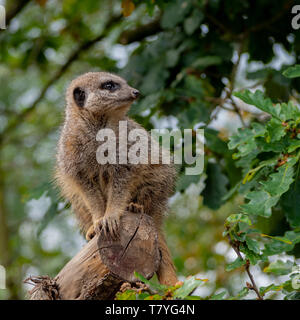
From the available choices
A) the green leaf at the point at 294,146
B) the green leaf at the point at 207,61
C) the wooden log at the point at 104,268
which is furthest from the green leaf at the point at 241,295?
the green leaf at the point at 207,61

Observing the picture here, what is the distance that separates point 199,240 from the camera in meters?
10.1

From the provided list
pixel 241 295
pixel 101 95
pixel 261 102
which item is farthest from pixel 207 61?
pixel 241 295

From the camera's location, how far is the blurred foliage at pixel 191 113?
376 centimetres

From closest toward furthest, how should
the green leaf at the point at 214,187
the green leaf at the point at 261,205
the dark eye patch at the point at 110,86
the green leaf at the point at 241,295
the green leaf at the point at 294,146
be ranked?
the green leaf at the point at 241,295 < the green leaf at the point at 261,205 < the green leaf at the point at 294,146 < the dark eye patch at the point at 110,86 < the green leaf at the point at 214,187

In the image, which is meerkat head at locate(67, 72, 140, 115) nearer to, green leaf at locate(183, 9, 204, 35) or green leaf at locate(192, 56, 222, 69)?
green leaf at locate(192, 56, 222, 69)

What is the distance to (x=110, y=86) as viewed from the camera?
5195mm

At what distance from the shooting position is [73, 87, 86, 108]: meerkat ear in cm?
521

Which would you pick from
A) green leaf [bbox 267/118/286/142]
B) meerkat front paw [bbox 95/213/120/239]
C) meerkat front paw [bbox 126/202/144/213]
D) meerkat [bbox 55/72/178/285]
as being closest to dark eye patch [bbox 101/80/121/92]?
meerkat [bbox 55/72/178/285]

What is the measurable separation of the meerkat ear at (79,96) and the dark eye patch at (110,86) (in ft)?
0.75

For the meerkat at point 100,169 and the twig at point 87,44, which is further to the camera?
the twig at point 87,44

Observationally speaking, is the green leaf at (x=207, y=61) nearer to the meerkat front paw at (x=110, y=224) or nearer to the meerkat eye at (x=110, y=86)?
the meerkat eye at (x=110, y=86)

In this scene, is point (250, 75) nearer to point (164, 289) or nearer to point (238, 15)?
point (238, 15)

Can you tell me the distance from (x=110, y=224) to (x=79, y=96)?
5.60 feet

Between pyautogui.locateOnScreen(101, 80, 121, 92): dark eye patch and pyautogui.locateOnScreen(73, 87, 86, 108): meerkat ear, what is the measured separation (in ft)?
0.75
